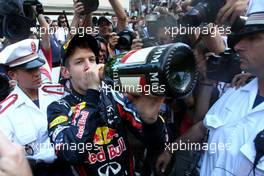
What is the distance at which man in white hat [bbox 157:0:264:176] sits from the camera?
1.64 meters

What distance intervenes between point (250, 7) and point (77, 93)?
0.90 m

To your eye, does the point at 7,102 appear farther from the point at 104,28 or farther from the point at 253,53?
the point at 104,28

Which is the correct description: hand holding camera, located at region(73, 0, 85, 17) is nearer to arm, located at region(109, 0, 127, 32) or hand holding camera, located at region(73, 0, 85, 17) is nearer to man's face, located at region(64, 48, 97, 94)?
arm, located at region(109, 0, 127, 32)

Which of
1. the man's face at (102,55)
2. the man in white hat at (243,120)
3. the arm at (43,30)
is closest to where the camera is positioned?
the man in white hat at (243,120)

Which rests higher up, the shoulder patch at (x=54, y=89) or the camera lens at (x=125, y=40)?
the camera lens at (x=125, y=40)

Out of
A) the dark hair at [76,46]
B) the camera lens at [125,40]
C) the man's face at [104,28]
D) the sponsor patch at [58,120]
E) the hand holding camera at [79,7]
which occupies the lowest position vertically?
the man's face at [104,28]

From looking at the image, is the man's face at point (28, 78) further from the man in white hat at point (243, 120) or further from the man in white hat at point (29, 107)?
the man in white hat at point (243, 120)

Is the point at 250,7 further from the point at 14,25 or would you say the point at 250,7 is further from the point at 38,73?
the point at 14,25

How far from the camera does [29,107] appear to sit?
2.31m

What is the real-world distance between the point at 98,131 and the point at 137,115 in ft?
0.64

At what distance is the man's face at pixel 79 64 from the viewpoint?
1.93m

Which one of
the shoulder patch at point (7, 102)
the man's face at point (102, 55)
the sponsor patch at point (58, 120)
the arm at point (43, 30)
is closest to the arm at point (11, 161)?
Result: the sponsor patch at point (58, 120)

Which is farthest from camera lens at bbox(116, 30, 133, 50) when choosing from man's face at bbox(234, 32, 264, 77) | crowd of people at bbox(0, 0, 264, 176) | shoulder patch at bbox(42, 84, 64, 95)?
man's face at bbox(234, 32, 264, 77)

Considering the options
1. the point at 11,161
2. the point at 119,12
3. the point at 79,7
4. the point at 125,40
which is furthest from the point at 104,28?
the point at 11,161
